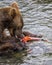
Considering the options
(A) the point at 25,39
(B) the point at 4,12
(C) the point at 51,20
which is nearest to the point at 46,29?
(C) the point at 51,20

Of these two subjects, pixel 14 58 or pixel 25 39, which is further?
pixel 25 39

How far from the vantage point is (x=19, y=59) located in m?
10.5

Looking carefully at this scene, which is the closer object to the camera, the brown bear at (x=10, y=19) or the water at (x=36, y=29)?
the water at (x=36, y=29)

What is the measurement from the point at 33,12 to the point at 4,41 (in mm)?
5478

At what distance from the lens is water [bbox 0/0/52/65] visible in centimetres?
1030

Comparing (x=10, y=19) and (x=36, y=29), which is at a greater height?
(x=10, y=19)

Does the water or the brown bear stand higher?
the brown bear

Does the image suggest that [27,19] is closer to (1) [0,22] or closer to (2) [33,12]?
(2) [33,12]

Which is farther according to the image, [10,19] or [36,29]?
[36,29]

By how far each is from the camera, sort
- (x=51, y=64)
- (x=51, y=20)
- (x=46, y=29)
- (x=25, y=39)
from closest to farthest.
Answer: (x=51, y=64)
(x=25, y=39)
(x=46, y=29)
(x=51, y=20)

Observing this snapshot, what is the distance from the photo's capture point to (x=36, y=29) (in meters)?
13.3

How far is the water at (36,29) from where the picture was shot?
1030 cm

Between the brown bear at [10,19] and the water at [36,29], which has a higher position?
the brown bear at [10,19]

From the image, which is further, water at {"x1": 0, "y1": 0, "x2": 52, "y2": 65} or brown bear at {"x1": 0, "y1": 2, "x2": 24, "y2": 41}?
brown bear at {"x1": 0, "y1": 2, "x2": 24, "y2": 41}
